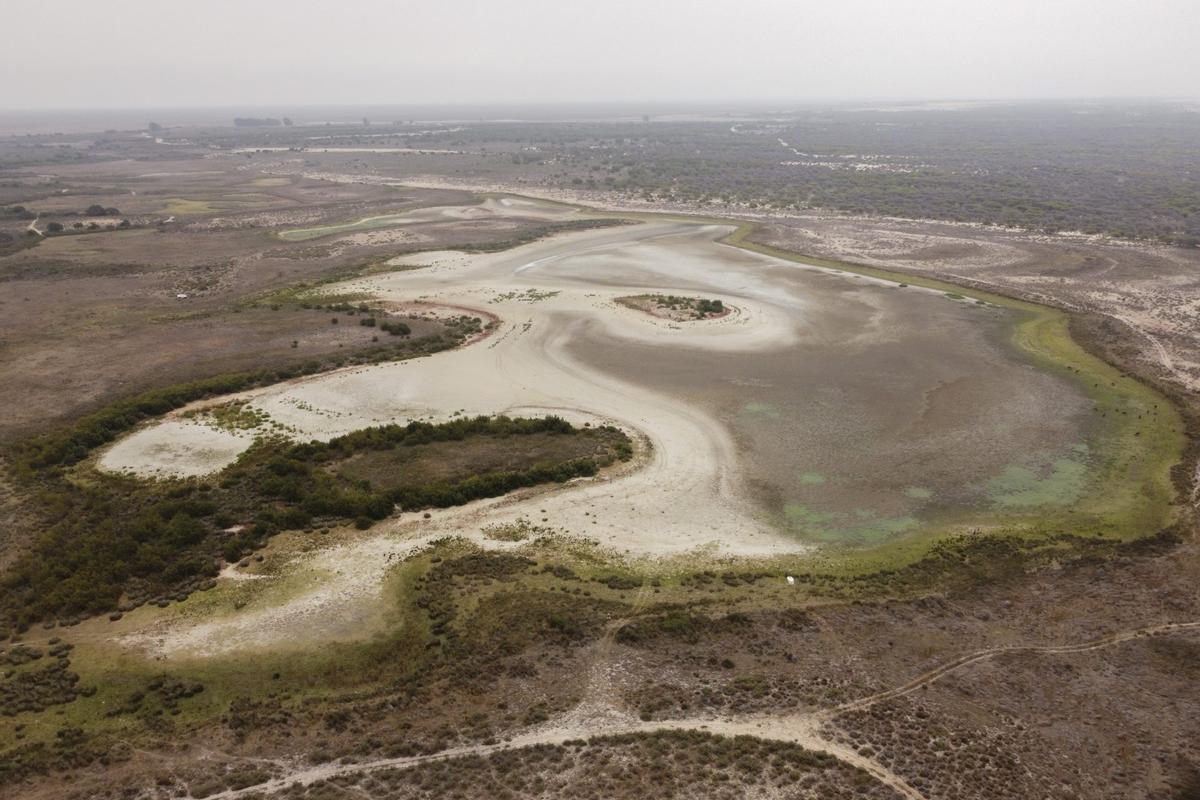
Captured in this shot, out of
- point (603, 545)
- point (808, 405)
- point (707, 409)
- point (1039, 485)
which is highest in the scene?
point (808, 405)

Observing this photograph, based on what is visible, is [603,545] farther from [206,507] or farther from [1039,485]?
[1039,485]

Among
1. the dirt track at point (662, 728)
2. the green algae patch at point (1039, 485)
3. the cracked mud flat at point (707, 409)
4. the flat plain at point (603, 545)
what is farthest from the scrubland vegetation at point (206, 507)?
the green algae patch at point (1039, 485)

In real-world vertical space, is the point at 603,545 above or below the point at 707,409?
below

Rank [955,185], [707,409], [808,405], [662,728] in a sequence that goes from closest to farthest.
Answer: [662,728]
[707,409]
[808,405]
[955,185]

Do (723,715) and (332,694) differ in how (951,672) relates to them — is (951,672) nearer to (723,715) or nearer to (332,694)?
(723,715)

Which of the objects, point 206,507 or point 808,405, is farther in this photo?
point 808,405

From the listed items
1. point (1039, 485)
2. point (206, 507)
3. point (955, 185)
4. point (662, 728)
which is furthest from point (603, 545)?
point (955, 185)

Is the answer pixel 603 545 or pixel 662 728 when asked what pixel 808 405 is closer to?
pixel 603 545

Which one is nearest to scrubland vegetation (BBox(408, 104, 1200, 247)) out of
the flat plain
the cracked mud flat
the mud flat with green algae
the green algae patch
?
the flat plain

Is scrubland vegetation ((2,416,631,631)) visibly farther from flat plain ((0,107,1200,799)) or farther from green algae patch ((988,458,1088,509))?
green algae patch ((988,458,1088,509))

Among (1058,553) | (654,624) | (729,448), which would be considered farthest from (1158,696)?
(729,448)

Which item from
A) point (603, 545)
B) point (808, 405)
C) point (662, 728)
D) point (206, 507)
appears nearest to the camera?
point (662, 728)
